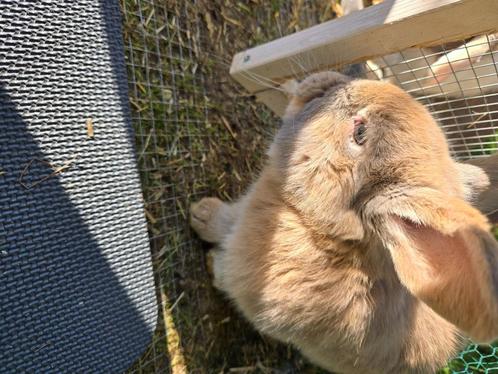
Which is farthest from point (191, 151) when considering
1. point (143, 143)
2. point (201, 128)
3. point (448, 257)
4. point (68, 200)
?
point (448, 257)

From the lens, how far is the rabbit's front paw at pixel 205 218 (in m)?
2.56

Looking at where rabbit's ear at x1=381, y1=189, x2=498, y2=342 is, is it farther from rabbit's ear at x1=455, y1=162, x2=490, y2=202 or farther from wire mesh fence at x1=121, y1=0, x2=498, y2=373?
wire mesh fence at x1=121, y1=0, x2=498, y2=373

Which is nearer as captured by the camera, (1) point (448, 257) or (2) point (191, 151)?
(1) point (448, 257)

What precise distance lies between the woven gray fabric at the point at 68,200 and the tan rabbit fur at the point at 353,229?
1.93ft

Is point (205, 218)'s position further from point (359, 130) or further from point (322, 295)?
point (359, 130)

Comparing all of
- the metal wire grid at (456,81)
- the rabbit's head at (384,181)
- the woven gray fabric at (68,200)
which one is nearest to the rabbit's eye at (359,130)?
the rabbit's head at (384,181)

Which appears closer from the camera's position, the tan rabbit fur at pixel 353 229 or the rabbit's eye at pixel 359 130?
the tan rabbit fur at pixel 353 229

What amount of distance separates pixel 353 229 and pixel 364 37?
866 mm

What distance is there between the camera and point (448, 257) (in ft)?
4.96

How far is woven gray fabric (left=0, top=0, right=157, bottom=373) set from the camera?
59.4 inches

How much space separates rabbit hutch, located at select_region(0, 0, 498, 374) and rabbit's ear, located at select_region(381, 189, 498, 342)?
80cm

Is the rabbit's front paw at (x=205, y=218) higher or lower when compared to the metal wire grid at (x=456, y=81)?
lower

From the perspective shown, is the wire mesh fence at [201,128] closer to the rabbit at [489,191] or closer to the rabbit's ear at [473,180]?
the rabbit at [489,191]

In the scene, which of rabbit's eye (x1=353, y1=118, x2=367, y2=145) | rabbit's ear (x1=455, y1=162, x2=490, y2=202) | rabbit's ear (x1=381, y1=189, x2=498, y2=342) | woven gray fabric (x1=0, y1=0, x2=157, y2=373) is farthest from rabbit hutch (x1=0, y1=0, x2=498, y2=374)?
rabbit's ear (x1=381, y1=189, x2=498, y2=342)
